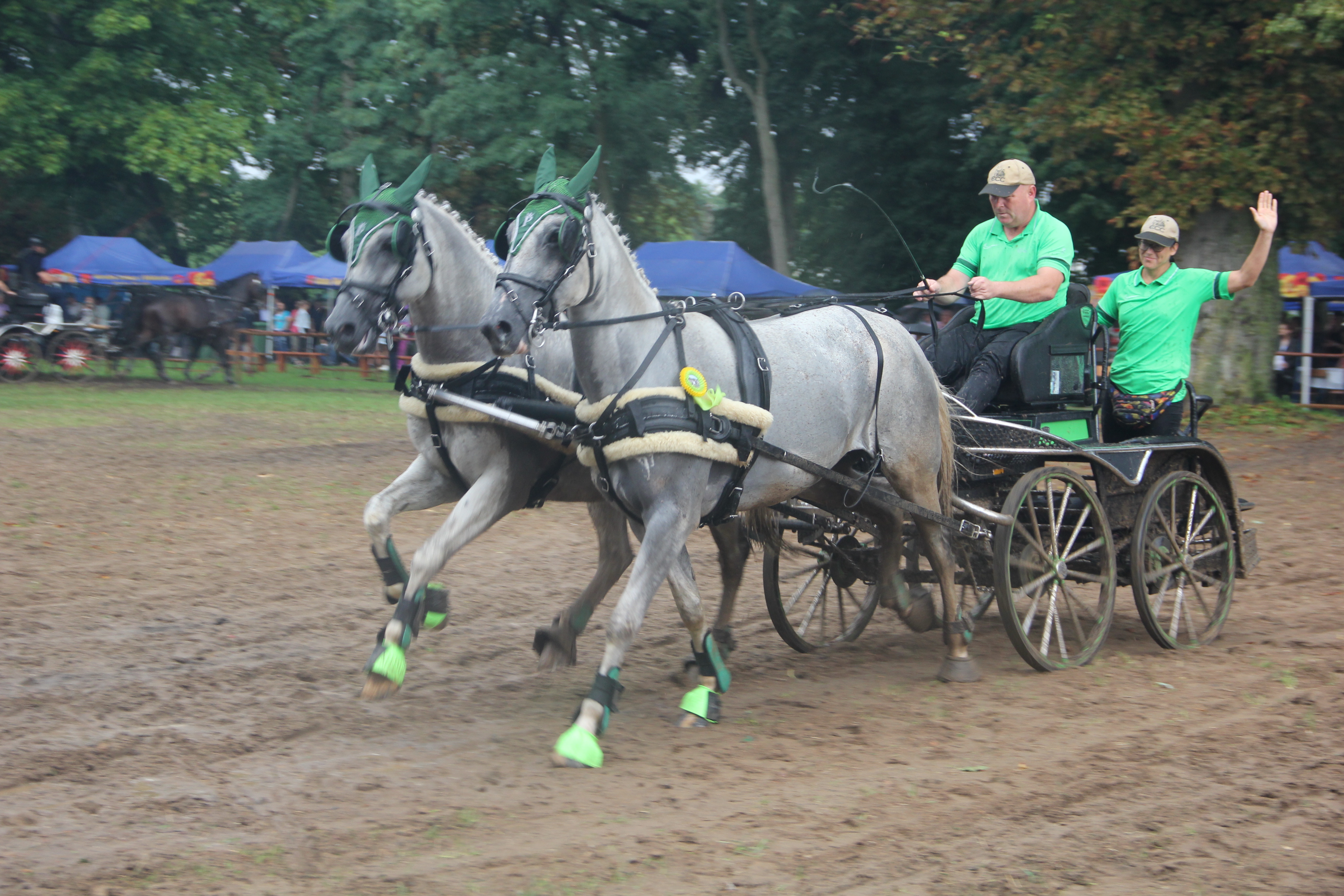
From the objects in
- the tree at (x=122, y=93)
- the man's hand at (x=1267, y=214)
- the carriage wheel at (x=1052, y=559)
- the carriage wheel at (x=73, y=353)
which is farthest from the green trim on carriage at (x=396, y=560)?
the tree at (x=122, y=93)

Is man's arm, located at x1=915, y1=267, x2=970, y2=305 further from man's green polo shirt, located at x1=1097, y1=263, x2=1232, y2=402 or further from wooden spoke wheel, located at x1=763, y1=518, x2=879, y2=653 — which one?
wooden spoke wheel, located at x1=763, y1=518, x2=879, y2=653

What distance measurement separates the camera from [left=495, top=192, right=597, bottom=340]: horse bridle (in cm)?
445

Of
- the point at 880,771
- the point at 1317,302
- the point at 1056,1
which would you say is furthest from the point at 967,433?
the point at 1317,302

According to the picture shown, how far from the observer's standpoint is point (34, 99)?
2642 cm

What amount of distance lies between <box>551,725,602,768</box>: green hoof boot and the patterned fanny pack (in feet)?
12.2

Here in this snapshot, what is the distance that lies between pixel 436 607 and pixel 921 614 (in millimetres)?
2500

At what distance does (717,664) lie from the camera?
17.4 ft

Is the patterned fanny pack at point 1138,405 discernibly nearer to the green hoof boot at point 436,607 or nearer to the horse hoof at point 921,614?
the horse hoof at point 921,614

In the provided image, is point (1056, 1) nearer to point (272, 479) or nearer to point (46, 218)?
point (272, 479)

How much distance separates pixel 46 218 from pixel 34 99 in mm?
5020

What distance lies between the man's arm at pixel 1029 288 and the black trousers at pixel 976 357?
1.23 ft

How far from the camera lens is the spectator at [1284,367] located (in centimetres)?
1986

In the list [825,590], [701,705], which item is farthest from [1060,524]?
[701,705]

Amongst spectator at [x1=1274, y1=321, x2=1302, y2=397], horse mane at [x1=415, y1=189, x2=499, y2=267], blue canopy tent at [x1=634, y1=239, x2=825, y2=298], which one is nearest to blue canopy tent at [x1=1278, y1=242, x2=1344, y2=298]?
spectator at [x1=1274, y1=321, x2=1302, y2=397]
